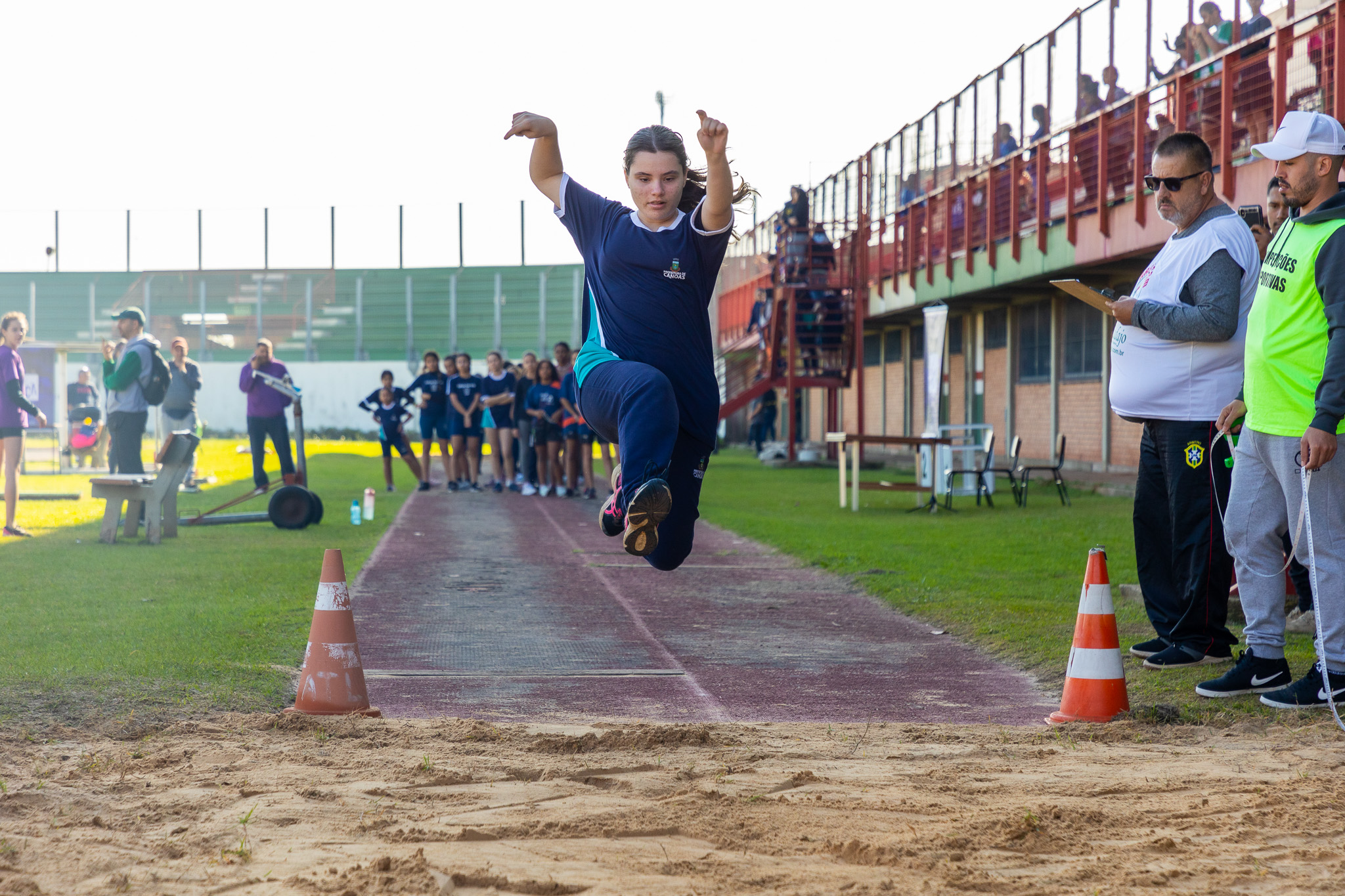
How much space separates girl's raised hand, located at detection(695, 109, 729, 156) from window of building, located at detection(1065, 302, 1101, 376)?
17.2 m

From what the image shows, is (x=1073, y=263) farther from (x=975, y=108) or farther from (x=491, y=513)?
(x=491, y=513)

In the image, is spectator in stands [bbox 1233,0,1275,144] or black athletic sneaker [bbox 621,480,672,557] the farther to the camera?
spectator in stands [bbox 1233,0,1275,144]

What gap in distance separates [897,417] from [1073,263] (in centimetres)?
1380

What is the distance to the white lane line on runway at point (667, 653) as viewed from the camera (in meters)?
5.42

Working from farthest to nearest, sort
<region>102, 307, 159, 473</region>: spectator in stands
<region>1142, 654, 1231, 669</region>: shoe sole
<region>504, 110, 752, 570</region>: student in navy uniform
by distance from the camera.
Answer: <region>102, 307, 159, 473</region>: spectator in stands → <region>1142, 654, 1231, 669</region>: shoe sole → <region>504, 110, 752, 570</region>: student in navy uniform

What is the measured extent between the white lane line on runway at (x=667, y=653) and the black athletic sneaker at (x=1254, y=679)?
2076 mm

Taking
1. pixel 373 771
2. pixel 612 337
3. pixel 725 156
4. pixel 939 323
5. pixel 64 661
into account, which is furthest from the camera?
pixel 939 323

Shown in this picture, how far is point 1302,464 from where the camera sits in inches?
192

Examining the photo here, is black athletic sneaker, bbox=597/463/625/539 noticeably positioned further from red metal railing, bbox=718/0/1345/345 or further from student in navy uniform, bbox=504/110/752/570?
red metal railing, bbox=718/0/1345/345

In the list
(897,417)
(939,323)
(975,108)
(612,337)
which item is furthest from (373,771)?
(897,417)

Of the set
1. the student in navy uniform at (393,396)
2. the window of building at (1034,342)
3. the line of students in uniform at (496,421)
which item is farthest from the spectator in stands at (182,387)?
the window of building at (1034,342)

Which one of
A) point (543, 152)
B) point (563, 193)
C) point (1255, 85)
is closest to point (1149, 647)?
point (563, 193)

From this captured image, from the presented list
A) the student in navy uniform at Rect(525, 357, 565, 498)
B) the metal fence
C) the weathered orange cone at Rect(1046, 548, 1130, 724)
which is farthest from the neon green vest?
the metal fence

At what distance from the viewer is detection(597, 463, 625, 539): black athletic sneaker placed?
4504 millimetres
